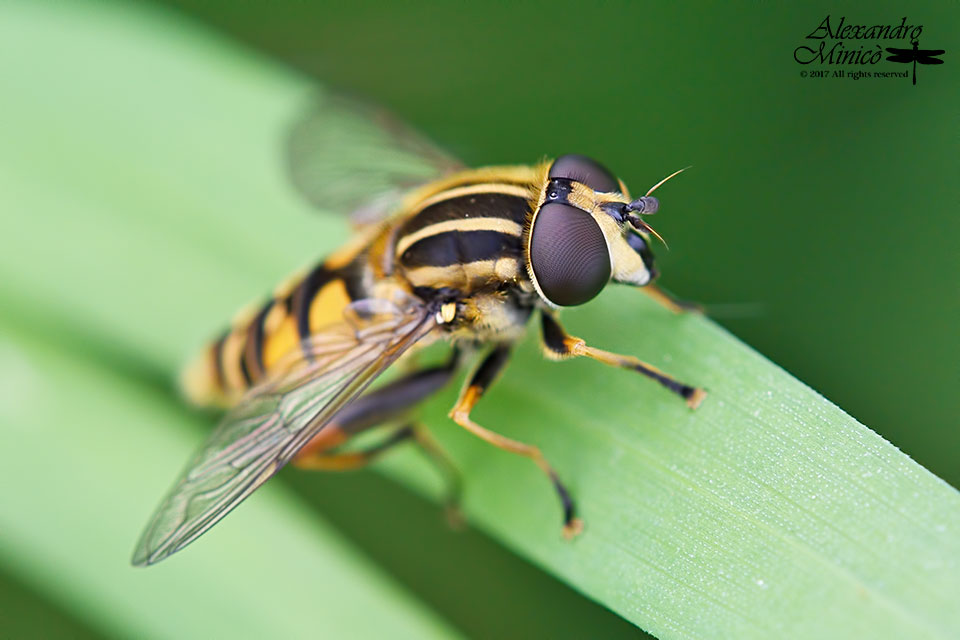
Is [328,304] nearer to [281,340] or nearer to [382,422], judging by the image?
[281,340]

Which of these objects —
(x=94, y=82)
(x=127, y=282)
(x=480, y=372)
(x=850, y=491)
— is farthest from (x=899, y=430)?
(x=94, y=82)

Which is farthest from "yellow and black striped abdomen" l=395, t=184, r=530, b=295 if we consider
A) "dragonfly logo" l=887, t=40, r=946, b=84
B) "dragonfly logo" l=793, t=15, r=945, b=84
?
"dragonfly logo" l=887, t=40, r=946, b=84

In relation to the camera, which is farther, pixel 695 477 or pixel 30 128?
pixel 30 128

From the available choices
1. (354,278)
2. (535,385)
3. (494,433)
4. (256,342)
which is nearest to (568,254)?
(535,385)

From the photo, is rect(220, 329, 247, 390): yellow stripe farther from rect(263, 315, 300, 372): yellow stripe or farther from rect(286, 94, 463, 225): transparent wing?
rect(286, 94, 463, 225): transparent wing

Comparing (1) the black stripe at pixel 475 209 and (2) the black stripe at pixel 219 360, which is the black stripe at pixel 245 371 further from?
(1) the black stripe at pixel 475 209

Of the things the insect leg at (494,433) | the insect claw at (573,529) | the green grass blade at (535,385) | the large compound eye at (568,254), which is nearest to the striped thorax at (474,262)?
the large compound eye at (568,254)

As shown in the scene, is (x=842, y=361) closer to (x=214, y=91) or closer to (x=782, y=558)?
(x=782, y=558)
